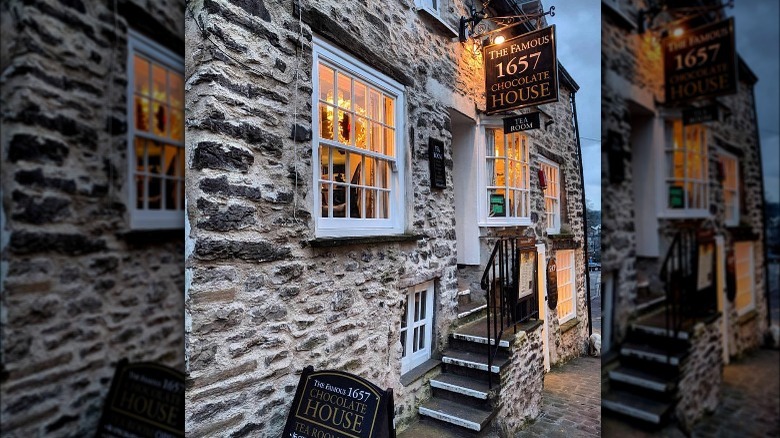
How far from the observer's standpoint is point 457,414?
Result: 49.6 inches

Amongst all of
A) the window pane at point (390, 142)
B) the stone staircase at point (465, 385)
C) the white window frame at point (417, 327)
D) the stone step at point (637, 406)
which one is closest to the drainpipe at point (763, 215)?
the stone step at point (637, 406)

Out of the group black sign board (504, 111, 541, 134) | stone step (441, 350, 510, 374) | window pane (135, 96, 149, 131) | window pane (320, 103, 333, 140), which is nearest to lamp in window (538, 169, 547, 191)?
black sign board (504, 111, 541, 134)

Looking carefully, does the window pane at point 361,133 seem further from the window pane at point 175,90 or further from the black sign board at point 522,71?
the window pane at point 175,90

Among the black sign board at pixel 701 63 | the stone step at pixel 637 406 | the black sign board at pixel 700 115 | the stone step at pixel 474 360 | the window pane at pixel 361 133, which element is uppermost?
the window pane at pixel 361 133

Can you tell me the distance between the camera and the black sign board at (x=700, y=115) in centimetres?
66

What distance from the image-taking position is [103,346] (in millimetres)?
1222

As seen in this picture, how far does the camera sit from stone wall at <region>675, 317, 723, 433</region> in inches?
26.6

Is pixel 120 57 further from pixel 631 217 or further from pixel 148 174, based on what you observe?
Result: pixel 631 217

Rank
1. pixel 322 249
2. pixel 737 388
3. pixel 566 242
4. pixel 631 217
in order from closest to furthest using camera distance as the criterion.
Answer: pixel 737 388, pixel 631 217, pixel 566 242, pixel 322 249

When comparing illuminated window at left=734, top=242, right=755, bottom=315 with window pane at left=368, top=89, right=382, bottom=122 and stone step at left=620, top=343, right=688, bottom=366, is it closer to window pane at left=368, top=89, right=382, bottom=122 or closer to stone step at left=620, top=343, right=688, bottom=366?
stone step at left=620, top=343, right=688, bottom=366

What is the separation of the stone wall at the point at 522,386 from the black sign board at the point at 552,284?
2.9 inches

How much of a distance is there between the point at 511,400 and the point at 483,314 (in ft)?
0.85

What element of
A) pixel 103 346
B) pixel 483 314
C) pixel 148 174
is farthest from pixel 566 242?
pixel 103 346

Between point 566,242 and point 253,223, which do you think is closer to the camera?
point 566,242
